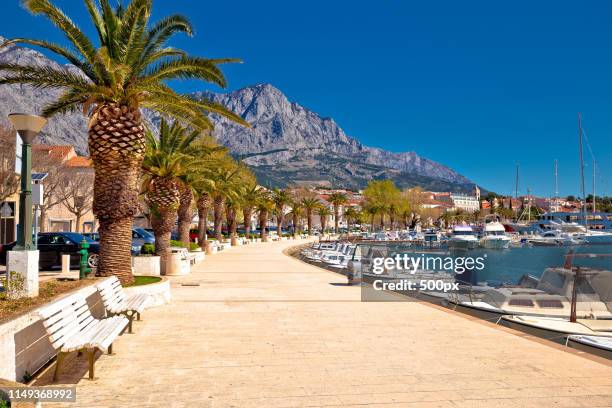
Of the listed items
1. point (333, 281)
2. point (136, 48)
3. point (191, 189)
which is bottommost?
point (333, 281)

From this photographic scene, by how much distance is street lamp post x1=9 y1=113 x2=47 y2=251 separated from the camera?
27.2ft

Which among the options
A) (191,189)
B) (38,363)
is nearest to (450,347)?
(38,363)

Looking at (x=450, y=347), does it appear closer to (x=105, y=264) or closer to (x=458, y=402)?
(x=458, y=402)

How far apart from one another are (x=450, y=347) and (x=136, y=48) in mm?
10291

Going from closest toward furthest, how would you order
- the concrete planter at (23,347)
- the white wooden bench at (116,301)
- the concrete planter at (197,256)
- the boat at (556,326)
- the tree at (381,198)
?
the concrete planter at (23,347), the white wooden bench at (116,301), the boat at (556,326), the concrete planter at (197,256), the tree at (381,198)

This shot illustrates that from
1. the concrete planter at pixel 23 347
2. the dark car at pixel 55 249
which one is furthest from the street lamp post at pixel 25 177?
the dark car at pixel 55 249

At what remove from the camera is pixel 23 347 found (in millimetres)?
5859

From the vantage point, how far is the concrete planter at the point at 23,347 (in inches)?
204

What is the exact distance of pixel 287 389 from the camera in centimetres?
580

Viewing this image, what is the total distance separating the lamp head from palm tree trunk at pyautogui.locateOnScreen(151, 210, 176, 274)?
12258 mm

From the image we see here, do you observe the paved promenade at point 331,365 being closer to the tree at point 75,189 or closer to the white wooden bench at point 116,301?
the white wooden bench at point 116,301

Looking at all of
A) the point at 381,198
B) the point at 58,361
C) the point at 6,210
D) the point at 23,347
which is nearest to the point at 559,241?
the point at 381,198

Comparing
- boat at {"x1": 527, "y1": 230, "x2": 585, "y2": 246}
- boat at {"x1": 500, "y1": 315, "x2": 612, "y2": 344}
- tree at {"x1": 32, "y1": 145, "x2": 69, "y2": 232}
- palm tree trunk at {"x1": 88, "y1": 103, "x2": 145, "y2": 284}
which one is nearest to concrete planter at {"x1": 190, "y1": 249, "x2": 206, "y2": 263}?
palm tree trunk at {"x1": 88, "y1": 103, "x2": 145, "y2": 284}

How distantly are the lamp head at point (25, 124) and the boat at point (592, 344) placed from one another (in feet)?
32.1
